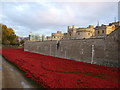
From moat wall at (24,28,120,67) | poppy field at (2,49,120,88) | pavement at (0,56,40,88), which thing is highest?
moat wall at (24,28,120,67)

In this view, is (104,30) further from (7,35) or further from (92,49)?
(7,35)

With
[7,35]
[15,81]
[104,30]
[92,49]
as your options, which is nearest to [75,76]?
[15,81]

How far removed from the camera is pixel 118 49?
9.08 metres

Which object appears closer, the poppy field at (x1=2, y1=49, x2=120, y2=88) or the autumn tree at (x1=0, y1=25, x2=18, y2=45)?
the poppy field at (x1=2, y1=49, x2=120, y2=88)

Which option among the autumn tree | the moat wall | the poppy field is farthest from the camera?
the autumn tree

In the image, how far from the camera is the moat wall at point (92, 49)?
9502 mm

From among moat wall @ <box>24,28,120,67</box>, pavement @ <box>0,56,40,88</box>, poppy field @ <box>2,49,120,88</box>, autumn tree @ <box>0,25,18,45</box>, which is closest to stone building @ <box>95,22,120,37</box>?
moat wall @ <box>24,28,120,67</box>

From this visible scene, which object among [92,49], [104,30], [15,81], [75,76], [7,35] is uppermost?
[104,30]

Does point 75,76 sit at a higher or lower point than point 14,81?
higher

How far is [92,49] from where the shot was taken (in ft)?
38.2

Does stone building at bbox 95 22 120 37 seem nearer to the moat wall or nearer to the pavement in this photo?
the moat wall

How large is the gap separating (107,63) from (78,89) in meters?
6.56

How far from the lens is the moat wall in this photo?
9502 millimetres

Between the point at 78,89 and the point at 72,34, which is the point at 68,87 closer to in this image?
the point at 78,89
